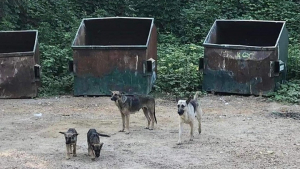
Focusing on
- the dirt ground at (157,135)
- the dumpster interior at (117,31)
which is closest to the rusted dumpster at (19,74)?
the dirt ground at (157,135)

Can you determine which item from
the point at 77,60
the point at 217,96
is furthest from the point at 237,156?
the point at 77,60

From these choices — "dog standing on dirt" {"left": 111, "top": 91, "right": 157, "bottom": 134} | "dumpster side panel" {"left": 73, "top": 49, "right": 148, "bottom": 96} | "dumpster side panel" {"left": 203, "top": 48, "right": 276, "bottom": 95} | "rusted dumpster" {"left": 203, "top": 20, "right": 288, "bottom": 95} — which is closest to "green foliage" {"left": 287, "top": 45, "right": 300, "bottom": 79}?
"rusted dumpster" {"left": 203, "top": 20, "right": 288, "bottom": 95}

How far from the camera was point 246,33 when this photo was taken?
46.7ft

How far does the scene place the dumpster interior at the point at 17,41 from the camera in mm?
13812

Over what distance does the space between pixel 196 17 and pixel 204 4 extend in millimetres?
1311

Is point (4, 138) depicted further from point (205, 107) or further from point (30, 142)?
point (205, 107)

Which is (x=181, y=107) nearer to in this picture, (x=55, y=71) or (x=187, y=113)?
(x=187, y=113)

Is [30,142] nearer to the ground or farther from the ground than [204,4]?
nearer to the ground

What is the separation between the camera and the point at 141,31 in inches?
560

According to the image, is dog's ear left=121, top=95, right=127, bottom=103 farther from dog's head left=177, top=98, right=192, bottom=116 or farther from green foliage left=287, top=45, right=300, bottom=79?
green foliage left=287, top=45, right=300, bottom=79

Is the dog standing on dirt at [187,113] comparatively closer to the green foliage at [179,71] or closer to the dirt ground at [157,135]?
the dirt ground at [157,135]

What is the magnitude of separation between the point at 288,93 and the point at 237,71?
1.20 m

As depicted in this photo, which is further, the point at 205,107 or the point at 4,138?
the point at 205,107

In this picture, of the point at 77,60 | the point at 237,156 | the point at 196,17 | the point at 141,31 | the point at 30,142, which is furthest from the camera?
the point at 196,17
